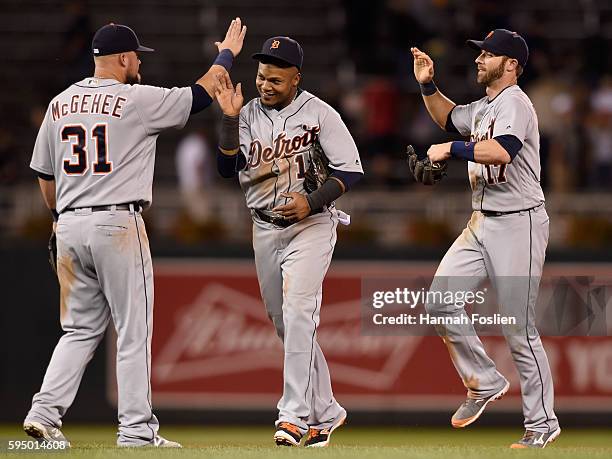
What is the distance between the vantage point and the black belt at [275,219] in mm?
8031

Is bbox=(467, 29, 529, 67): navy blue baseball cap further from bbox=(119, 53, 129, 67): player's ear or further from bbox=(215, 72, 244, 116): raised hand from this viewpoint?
bbox=(119, 53, 129, 67): player's ear

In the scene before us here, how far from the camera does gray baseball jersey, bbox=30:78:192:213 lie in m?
7.62

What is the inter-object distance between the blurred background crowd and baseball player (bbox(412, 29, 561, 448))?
492 cm

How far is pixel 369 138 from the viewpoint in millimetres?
14508

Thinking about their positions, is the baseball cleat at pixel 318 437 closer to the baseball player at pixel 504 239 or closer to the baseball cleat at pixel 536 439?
the baseball player at pixel 504 239

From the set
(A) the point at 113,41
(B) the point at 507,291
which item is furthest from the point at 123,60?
(B) the point at 507,291

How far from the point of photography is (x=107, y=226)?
759 cm

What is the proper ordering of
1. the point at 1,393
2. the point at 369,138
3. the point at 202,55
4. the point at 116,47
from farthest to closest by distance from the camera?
the point at 202,55
the point at 369,138
the point at 1,393
the point at 116,47

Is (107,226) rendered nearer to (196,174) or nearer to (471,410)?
(471,410)

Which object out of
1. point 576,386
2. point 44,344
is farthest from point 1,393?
point 576,386

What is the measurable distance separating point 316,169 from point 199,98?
851 mm

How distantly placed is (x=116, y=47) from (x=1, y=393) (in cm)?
597

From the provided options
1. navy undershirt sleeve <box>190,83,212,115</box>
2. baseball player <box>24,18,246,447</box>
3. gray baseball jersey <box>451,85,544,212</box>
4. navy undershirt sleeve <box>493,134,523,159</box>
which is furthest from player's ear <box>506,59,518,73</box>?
baseball player <box>24,18,246,447</box>

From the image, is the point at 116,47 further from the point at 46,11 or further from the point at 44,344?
the point at 46,11
